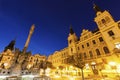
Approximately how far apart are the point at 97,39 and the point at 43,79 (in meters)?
18.7

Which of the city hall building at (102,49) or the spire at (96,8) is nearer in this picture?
the city hall building at (102,49)

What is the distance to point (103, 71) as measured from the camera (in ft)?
65.8

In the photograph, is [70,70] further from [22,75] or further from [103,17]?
[103,17]

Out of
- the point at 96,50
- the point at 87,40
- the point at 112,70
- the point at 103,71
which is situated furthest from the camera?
the point at 87,40

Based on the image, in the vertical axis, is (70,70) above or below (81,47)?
below

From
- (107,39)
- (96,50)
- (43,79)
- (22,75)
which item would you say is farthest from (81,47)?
(22,75)

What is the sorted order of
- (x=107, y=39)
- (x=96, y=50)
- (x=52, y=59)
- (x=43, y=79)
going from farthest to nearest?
(x=52, y=59) < (x=96, y=50) < (x=107, y=39) < (x=43, y=79)

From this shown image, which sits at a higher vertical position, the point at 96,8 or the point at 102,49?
the point at 96,8

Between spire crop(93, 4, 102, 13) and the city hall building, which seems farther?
spire crop(93, 4, 102, 13)

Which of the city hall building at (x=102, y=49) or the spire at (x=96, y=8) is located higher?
the spire at (x=96, y=8)

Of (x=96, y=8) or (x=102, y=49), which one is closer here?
(x=102, y=49)

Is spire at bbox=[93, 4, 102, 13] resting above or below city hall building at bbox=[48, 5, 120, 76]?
above

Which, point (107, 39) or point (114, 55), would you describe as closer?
point (114, 55)

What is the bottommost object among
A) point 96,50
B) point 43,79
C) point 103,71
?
point 43,79
